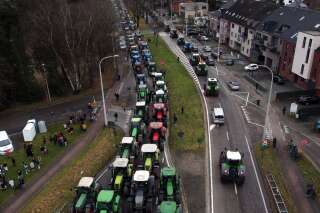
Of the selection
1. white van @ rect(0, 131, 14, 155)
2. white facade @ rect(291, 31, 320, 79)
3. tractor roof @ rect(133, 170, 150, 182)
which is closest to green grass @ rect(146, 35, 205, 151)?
tractor roof @ rect(133, 170, 150, 182)

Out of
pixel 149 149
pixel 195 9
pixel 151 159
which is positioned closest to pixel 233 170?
pixel 151 159

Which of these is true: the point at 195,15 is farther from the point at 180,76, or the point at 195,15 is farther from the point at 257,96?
the point at 257,96

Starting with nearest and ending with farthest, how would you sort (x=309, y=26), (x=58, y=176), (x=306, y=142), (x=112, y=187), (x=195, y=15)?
1. (x=112, y=187)
2. (x=58, y=176)
3. (x=306, y=142)
4. (x=309, y=26)
5. (x=195, y=15)

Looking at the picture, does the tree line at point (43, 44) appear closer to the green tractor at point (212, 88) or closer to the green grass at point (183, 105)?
the green grass at point (183, 105)

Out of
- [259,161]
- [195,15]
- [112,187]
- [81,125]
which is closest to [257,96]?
[259,161]

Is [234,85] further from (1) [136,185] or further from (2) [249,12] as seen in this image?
(1) [136,185]

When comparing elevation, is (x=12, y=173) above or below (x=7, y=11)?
below

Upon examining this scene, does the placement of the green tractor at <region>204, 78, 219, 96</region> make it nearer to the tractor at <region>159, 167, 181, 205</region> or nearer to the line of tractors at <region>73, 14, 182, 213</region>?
the line of tractors at <region>73, 14, 182, 213</region>
